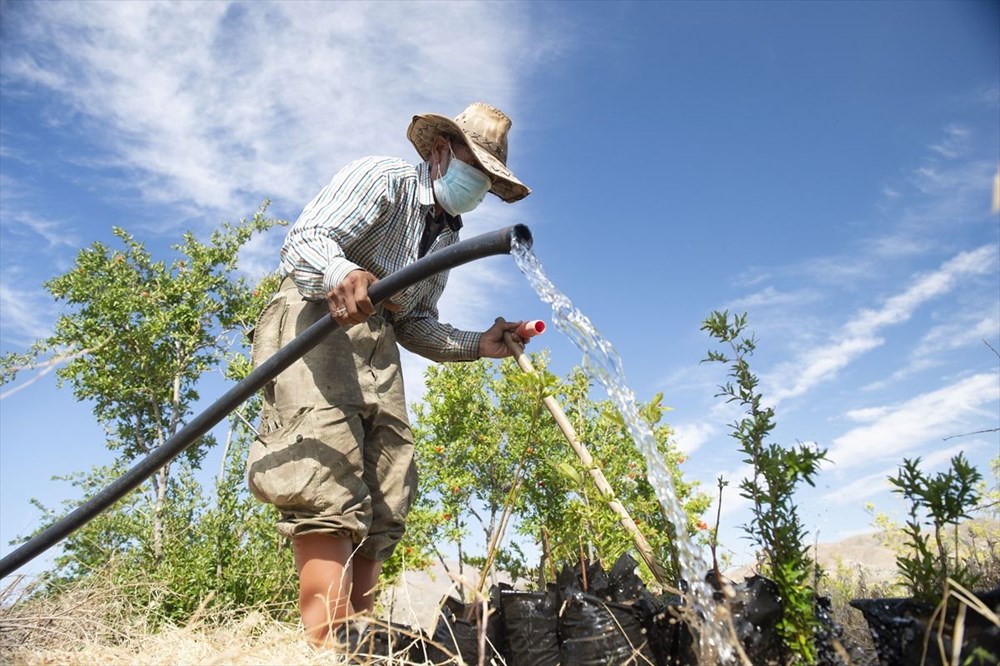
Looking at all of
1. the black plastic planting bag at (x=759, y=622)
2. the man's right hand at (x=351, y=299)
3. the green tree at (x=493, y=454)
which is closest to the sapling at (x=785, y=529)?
the black plastic planting bag at (x=759, y=622)

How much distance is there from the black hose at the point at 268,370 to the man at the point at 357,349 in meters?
0.09

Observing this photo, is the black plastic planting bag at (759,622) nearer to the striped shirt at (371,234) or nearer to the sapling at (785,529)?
the sapling at (785,529)

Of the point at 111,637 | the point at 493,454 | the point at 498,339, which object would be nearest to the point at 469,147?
the point at 498,339

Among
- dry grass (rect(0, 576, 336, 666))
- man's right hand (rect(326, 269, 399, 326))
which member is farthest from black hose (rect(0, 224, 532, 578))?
dry grass (rect(0, 576, 336, 666))

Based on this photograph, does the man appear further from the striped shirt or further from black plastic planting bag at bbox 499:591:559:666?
black plastic planting bag at bbox 499:591:559:666

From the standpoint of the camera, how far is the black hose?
2510 mm

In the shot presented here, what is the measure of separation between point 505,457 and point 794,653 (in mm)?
5790

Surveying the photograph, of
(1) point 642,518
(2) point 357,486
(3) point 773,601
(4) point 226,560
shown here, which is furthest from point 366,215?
(1) point 642,518

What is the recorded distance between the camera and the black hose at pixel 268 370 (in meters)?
2.51

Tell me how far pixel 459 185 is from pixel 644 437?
4.71ft

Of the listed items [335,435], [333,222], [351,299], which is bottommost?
[335,435]

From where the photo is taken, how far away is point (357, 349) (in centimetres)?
301

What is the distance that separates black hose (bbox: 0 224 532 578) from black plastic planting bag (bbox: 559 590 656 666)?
114 cm

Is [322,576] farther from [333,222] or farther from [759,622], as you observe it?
[759,622]
